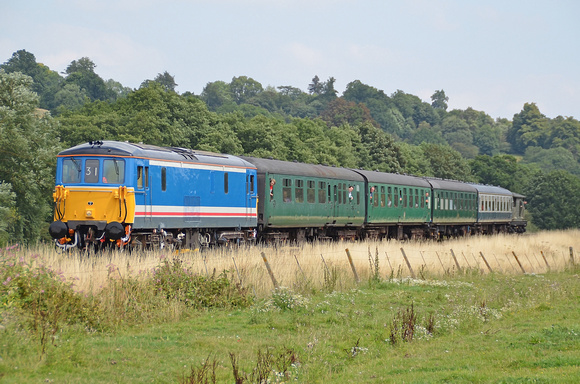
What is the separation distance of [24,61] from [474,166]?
9394 centimetres

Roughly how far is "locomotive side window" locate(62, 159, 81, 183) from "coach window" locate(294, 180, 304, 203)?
1210 centimetres

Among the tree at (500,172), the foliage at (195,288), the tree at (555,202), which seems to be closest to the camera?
the foliage at (195,288)

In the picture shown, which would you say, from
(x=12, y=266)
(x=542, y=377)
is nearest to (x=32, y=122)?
(x=12, y=266)

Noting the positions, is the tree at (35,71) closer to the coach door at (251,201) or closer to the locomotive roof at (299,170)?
the locomotive roof at (299,170)

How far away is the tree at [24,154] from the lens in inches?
1638

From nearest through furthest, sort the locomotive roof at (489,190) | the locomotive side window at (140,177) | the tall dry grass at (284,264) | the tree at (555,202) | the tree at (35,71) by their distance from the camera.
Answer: the tall dry grass at (284,264), the locomotive side window at (140,177), the locomotive roof at (489,190), the tree at (555,202), the tree at (35,71)

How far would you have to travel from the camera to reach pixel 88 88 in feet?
498

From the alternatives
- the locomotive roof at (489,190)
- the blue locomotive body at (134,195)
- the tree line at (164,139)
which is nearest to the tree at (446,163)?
the tree line at (164,139)

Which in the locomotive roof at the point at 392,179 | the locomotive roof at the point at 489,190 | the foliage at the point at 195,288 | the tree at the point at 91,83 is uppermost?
the tree at the point at 91,83

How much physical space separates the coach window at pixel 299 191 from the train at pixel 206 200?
5 centimetres

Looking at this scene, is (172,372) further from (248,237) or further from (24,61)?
(24,61)

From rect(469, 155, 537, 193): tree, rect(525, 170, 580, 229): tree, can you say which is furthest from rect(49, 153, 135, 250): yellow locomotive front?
rect(469, 155, 537, 193): tree

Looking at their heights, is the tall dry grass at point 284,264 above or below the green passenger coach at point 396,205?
below

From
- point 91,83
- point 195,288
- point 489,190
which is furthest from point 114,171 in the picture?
point 91,83
